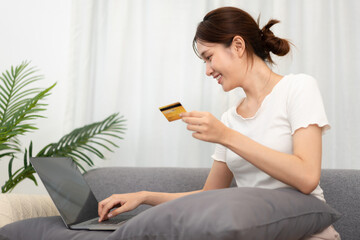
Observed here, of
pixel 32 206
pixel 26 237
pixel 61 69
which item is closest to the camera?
pixel 26 237

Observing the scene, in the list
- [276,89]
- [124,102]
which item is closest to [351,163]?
[276,89]

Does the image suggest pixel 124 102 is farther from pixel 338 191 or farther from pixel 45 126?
pixel 338 191

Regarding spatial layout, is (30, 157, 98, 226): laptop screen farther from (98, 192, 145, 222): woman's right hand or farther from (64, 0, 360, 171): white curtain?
(64, 0, 360, 171): white curtain

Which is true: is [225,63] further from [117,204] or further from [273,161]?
[117,204]

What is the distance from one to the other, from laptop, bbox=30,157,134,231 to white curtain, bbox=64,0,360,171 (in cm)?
94

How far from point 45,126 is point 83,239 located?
5.45 feet

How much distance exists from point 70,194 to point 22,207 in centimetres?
23

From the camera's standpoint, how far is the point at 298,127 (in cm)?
113

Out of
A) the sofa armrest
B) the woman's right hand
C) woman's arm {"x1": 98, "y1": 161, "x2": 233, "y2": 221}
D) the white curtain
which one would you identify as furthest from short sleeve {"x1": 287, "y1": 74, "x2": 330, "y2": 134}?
the white curtain

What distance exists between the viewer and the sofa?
45.8 inches

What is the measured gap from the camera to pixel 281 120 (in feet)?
4.07

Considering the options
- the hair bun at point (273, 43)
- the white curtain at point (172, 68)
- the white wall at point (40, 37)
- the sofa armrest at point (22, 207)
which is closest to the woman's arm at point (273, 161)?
the hair bun at point (273, 43)

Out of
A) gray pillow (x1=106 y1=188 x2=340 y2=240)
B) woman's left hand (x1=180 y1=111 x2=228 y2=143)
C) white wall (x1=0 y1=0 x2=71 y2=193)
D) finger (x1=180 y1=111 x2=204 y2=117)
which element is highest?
white wall (x1=0 y1=0 x2=71 y2=193)

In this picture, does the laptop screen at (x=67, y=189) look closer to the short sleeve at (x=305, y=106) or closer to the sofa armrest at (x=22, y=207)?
the sofa armrest at (x=22, y=207)
